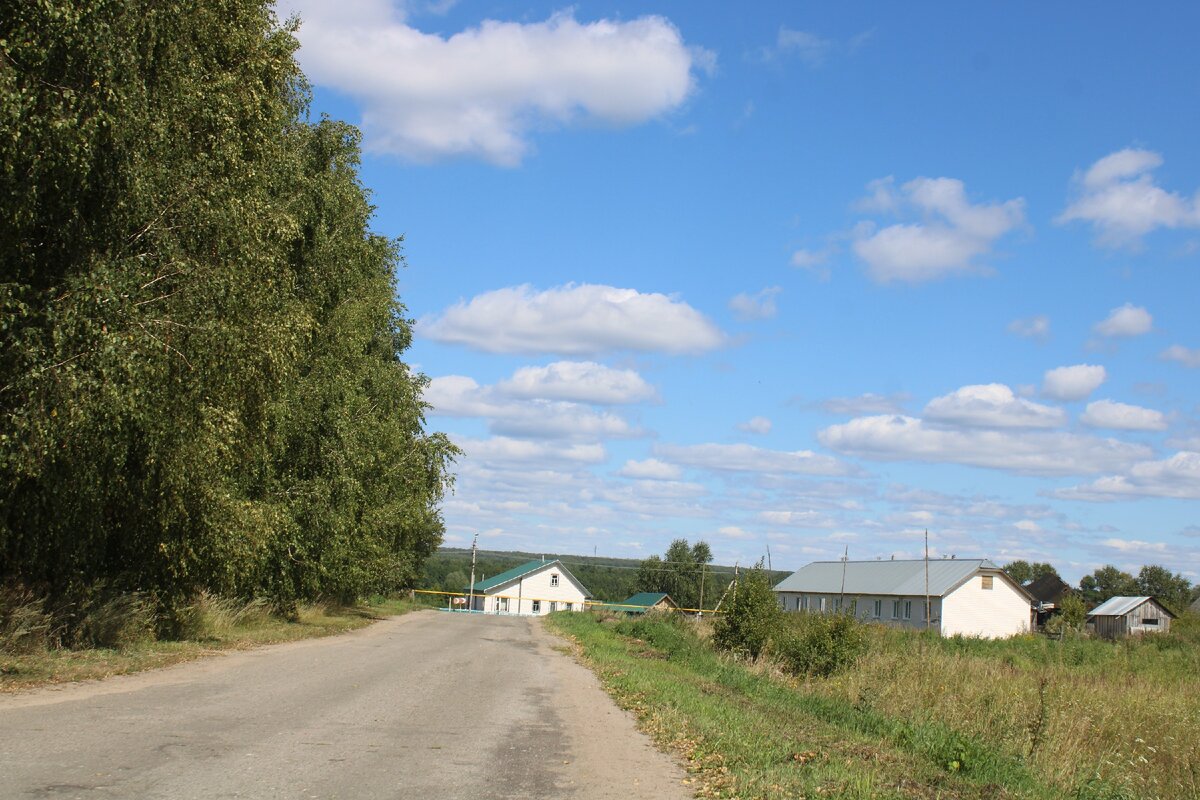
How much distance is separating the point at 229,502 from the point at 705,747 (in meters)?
9.98

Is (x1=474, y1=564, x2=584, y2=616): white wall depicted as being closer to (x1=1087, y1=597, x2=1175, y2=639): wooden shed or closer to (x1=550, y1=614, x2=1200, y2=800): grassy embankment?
(x1=1087, y1=597, x2=1175, y2=639): wooden shed

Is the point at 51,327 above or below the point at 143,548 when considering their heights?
above

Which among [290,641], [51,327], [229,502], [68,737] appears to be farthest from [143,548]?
[68,737]

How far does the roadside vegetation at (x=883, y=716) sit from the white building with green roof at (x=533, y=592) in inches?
2594

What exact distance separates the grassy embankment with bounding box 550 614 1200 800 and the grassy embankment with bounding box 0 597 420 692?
6.97m

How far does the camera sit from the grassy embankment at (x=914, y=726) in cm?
915

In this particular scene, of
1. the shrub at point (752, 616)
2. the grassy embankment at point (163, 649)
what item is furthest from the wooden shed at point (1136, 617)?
the grassy embankment at point (163, 649)

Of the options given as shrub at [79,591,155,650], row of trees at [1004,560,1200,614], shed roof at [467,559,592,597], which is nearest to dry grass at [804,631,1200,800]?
shrub at [79,591,155,650]

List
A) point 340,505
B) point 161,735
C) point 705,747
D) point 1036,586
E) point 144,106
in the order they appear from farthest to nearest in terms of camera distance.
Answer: point 1036,586, point 340,505, point 144,106, point 705,747, point 161,735

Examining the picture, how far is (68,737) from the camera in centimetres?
829

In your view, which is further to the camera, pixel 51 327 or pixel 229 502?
pixel 229 502

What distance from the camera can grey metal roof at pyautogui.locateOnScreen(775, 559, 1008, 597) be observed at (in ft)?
216

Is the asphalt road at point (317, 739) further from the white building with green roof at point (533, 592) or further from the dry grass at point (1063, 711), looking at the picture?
the white building with green roof at point (533, 592)

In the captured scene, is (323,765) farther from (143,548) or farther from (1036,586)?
(1036,586)
